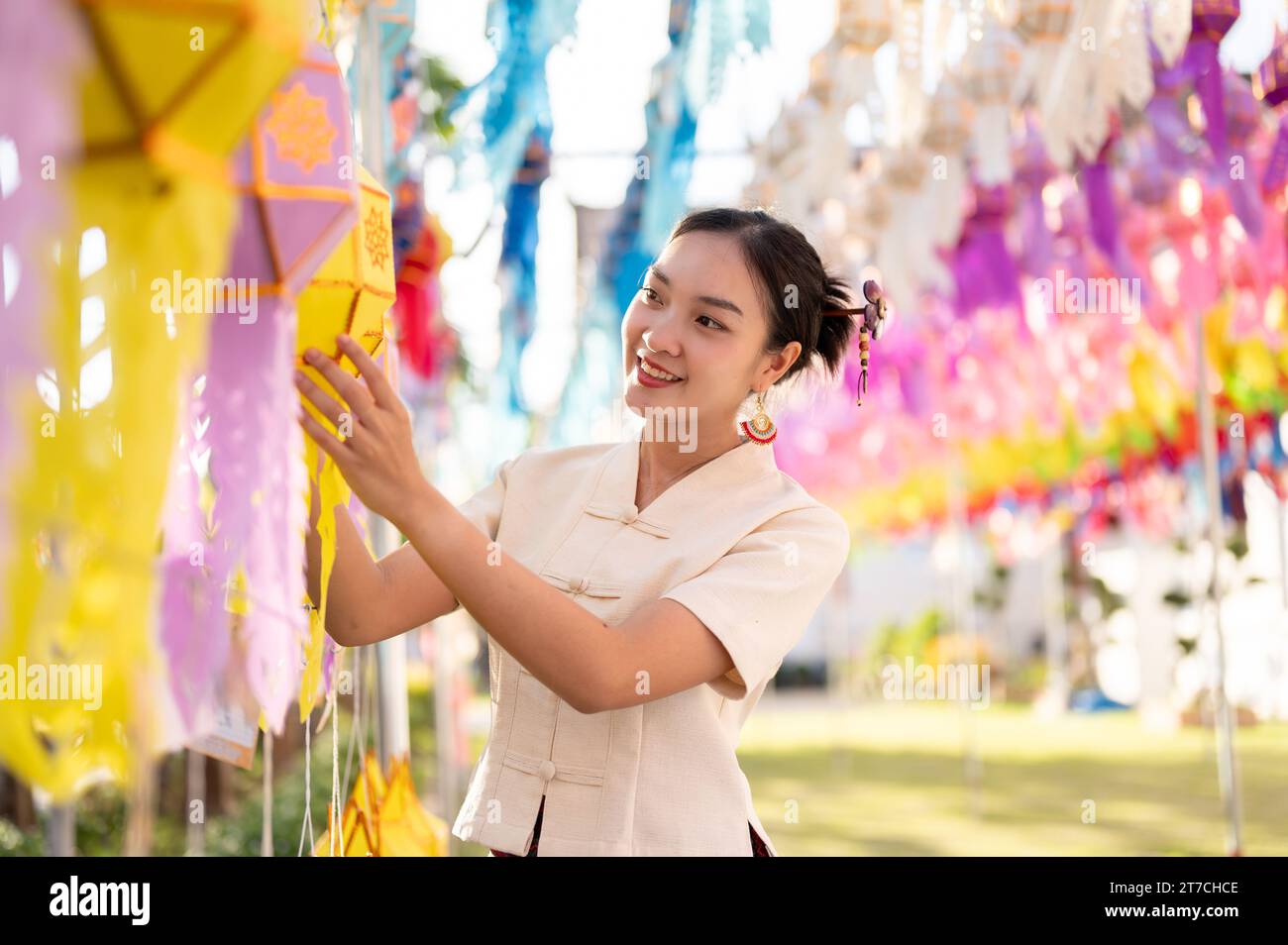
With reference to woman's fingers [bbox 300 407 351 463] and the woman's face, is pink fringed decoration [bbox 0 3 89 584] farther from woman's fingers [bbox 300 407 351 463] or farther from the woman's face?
the woman's face

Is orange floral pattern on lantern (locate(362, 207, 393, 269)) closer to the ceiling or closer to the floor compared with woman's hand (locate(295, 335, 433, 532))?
closer to the ceiling

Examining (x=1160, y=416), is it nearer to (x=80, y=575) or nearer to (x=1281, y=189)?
(x=1281, y=189)

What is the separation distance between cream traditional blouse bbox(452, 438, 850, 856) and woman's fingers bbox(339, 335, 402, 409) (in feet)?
1.59

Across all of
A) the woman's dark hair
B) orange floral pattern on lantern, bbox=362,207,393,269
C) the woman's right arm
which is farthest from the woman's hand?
the woman's dark hair

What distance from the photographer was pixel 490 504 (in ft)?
5.49

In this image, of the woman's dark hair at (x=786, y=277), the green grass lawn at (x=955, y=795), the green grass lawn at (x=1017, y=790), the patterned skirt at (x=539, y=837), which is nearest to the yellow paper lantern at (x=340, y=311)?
the patterned skirt at (x=539, y=837)

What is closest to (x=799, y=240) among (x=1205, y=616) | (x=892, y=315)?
(x=892, y=315)

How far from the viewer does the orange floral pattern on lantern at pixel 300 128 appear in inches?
31.3

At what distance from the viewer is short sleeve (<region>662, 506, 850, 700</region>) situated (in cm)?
143

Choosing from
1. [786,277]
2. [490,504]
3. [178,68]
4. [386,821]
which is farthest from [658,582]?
[178,68]

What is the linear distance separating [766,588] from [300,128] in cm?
83

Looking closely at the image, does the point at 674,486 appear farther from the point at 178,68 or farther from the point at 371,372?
the point at 178,68

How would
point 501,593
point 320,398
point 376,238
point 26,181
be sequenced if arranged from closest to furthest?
point 26,181, point 320,398, point 376,238, point 501,593
